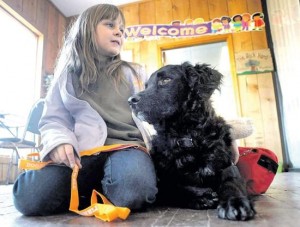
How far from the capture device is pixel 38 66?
3889 millimetres

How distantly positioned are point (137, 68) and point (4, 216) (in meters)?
0.85

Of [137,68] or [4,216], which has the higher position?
[137,68]

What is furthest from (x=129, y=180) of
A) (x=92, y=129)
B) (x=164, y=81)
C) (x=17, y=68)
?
(x=17, y=68)

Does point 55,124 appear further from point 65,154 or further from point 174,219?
point 174,219

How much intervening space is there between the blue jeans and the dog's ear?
376mm

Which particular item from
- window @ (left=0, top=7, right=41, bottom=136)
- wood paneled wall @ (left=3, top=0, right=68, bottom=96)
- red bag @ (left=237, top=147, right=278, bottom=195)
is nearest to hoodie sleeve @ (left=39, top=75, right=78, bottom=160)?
red bag @ (left=237, top=147, right=278, bottom=195)

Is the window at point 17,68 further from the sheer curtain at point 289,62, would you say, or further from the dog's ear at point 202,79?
the sheer curtain at point 289,62

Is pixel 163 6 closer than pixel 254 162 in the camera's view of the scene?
No

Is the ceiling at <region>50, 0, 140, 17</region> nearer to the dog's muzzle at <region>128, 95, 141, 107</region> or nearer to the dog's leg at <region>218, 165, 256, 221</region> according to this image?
the dog's muzzle at <region>128, 95, 141, 107</region>

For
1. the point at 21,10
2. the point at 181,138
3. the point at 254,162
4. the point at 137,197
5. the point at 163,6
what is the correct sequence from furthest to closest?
the point at 163,6 < the point at 21,10 < the point at 254,162 < the point at 181,138 < the point at 137,197

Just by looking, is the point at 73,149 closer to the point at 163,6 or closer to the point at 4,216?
the point at 4,216

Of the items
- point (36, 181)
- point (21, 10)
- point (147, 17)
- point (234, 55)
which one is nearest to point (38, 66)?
point (21, 10)

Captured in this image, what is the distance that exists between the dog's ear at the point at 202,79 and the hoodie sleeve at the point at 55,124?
544mm

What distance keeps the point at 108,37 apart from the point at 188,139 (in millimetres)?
587
